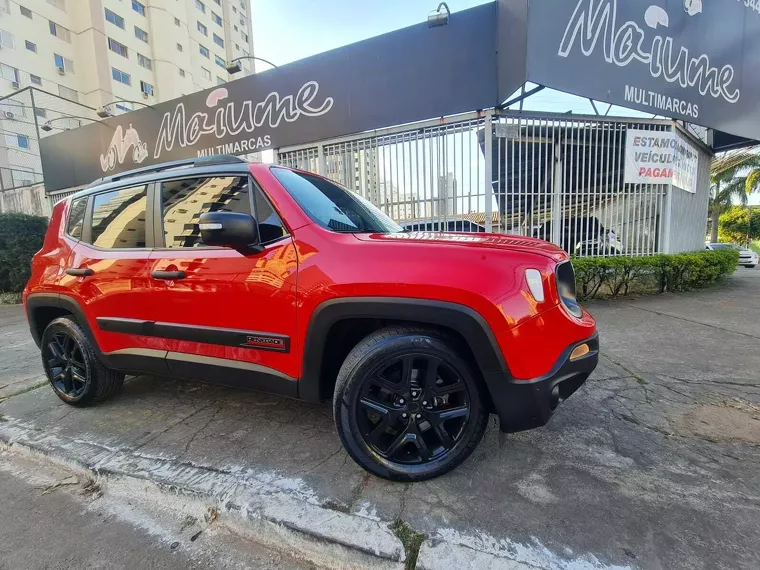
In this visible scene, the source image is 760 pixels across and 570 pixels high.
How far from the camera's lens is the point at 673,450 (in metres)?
2.32

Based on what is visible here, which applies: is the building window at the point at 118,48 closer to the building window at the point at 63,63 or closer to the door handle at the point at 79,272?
the building window at the point at 63,63

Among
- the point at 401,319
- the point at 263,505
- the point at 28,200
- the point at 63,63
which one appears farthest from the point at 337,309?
the point at 63,63

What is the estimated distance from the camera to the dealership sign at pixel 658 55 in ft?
18.9

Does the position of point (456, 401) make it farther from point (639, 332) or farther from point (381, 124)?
point (381, 124)

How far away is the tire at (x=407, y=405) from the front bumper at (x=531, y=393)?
0.41 feet

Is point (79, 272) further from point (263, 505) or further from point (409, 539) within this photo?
point (409, 539)

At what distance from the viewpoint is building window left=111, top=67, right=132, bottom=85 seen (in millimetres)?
35684

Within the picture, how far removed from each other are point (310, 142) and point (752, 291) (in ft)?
31.4

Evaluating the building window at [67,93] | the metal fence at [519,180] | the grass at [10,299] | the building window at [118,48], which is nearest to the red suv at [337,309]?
the metal fence at [519,180]

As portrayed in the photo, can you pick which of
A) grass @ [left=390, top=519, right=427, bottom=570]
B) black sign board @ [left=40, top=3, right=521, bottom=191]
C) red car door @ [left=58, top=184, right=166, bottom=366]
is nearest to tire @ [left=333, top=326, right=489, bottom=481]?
grass @ [left=390, top=519, right=427, bottom=570]

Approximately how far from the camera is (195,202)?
8.61ft

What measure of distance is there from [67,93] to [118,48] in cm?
680

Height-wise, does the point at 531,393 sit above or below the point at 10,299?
above

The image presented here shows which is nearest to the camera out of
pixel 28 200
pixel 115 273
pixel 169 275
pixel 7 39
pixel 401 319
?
pixel 401 319
